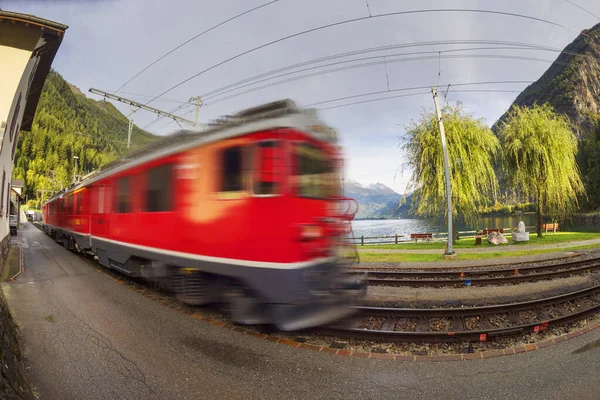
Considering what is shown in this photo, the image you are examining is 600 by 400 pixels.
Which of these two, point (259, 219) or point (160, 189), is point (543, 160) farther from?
point (160, 189)

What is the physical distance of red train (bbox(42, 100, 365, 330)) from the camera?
3648 mm

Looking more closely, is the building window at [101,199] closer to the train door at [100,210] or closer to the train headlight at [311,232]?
the train door at [100,210]

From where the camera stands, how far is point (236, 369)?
11.0 ft

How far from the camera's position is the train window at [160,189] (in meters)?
5.09

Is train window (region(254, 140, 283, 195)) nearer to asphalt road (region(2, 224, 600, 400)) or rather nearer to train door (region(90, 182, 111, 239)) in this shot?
asphalt road (region(2, 224, 600, 400))

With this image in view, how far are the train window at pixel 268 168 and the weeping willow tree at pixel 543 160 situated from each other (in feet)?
72.8

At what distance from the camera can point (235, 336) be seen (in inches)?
165

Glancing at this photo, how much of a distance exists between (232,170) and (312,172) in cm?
114

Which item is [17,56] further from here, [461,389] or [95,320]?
[461,389]

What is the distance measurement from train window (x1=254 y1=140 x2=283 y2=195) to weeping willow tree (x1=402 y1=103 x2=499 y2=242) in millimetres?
16165

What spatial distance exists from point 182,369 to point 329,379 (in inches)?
67.3

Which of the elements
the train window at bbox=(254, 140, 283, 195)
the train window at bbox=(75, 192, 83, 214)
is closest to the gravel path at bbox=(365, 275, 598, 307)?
the train window at bbox=(254, 140, 283, 195)

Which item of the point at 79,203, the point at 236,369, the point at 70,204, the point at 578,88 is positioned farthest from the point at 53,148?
the point at 578,88

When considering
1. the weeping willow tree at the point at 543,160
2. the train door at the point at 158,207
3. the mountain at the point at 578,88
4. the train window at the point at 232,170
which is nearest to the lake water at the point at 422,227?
the weeping willow tree at the point at 543,160
